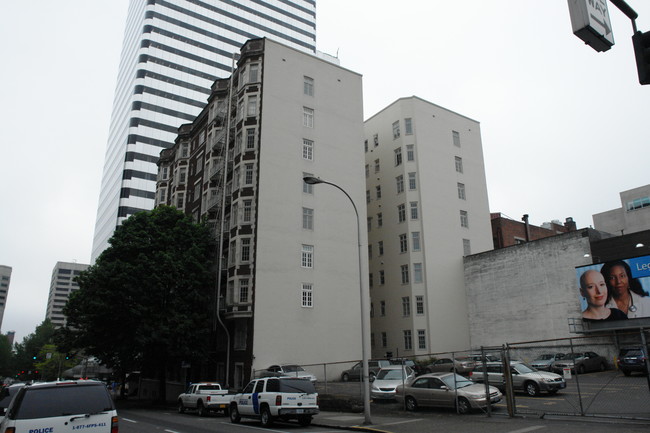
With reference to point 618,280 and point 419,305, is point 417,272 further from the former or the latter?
point 618,280

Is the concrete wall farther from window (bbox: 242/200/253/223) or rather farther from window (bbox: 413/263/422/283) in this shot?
window (bbox: 242/200/253/223)

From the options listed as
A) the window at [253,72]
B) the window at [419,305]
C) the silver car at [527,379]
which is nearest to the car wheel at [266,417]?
the silver car at [527,379]

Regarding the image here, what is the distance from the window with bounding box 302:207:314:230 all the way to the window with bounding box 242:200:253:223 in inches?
176

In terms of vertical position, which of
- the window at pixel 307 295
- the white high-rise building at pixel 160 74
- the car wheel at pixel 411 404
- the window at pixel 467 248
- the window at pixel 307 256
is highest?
the white high-rise building at pixel 160 74

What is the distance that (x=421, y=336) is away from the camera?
46688mm

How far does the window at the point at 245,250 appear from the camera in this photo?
124ft

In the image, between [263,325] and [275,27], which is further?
[275,27]

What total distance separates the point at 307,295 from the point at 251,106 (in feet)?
54.5

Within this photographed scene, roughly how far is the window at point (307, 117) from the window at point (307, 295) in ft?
46.5

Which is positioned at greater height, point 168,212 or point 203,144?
point 203,144

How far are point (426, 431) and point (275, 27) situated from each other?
103272 millimetres

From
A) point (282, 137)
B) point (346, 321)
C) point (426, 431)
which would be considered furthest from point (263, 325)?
point (426, 431)

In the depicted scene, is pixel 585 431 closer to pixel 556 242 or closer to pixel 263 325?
→ pixel 263 325

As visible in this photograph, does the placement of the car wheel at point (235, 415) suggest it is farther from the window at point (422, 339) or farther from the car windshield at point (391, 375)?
the window at point (422, 339)
